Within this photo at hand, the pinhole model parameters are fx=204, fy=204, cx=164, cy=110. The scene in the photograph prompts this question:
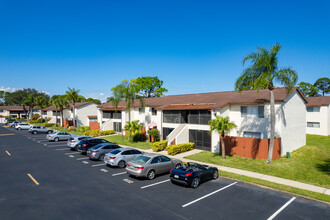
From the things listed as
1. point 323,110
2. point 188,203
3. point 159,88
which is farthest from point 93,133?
point 159,88

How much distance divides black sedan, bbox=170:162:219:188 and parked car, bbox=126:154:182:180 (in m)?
1.59

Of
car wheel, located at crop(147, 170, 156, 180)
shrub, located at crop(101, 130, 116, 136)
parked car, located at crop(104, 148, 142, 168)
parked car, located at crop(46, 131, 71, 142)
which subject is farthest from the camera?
shrub, located at crop(101, 130, 116, 136)

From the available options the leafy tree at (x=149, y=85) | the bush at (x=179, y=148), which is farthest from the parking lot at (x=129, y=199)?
the leafy tree at (x=149, y=85)

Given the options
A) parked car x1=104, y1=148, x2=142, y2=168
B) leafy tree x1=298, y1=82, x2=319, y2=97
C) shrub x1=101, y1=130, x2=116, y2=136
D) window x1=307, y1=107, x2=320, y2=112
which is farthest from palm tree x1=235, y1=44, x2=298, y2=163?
leafy tree x1=298, y1=82, x2=319, y2=97

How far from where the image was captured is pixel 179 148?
2280 cm

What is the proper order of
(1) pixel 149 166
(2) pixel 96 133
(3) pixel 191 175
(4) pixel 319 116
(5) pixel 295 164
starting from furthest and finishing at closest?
(2) pixel 96 133 → (4) pixel 319 116 → (5) pixel 295 164 → (1) pixel 149 166 → (3) pixel 191 175

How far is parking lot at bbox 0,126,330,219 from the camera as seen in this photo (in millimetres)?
9336

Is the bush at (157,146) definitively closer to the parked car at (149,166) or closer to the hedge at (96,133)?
the parked car at (149,166)

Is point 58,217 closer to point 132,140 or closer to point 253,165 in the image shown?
point 253,165

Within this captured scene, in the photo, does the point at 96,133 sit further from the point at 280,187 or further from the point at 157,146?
the point at 280,187

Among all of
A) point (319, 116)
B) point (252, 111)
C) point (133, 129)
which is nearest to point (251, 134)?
point (252, 111)

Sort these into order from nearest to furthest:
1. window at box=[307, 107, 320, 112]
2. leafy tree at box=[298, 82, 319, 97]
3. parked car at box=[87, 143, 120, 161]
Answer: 1. parked car at box=[87, 143, 120, 161]
2. window at box=[307, 107, 320, 112]
3. leafy tree at box=[298, 82, 319, 97]

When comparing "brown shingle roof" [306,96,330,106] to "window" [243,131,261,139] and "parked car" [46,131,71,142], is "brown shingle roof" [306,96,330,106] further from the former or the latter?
"parked car" [46,131,71,142]

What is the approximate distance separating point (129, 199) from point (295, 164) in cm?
1489
